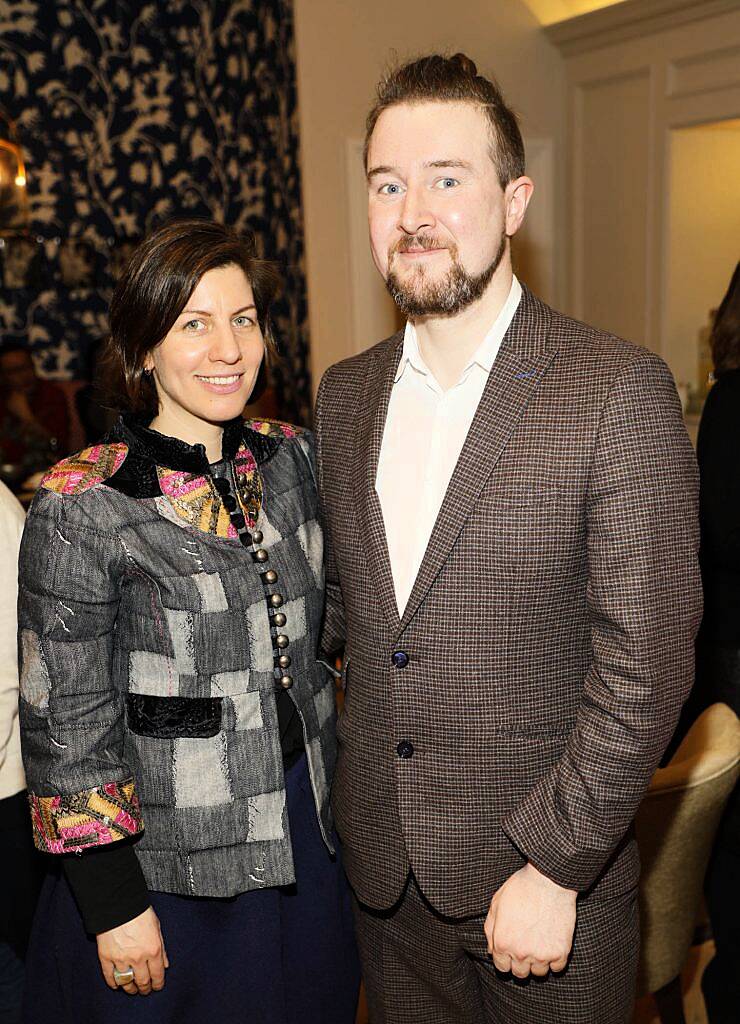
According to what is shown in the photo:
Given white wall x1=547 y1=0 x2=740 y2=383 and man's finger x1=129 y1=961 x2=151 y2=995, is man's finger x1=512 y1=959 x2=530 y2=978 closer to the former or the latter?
man's finger x1=129 y1=961 x2=151 y2=995

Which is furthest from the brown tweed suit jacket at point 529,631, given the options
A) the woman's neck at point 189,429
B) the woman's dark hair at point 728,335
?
the woman's dark hair at point 728,335

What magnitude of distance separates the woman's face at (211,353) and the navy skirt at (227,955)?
23.7 inches

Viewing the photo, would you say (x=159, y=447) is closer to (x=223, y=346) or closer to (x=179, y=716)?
(x=223, y=346)

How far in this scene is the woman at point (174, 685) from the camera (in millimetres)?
1458

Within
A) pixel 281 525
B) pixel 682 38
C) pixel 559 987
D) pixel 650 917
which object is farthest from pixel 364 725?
pixel 682 38

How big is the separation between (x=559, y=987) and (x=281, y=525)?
810 mm

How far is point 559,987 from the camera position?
1.46 meters

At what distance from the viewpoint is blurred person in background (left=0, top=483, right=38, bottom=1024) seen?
1719 millimetres

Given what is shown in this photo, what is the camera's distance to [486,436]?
4.61 ft

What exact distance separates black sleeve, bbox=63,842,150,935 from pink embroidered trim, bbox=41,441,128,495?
0.53m

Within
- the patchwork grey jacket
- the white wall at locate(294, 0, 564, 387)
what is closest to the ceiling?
the white wall at locate(294, 0, 564, 387)

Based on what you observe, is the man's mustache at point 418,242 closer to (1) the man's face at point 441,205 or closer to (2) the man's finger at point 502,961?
(1) the man's face at point 441,205

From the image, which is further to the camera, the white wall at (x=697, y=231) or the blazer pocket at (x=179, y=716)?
the white wall at (x=697, y=231)

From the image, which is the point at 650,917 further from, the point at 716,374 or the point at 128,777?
the point at 716,374
